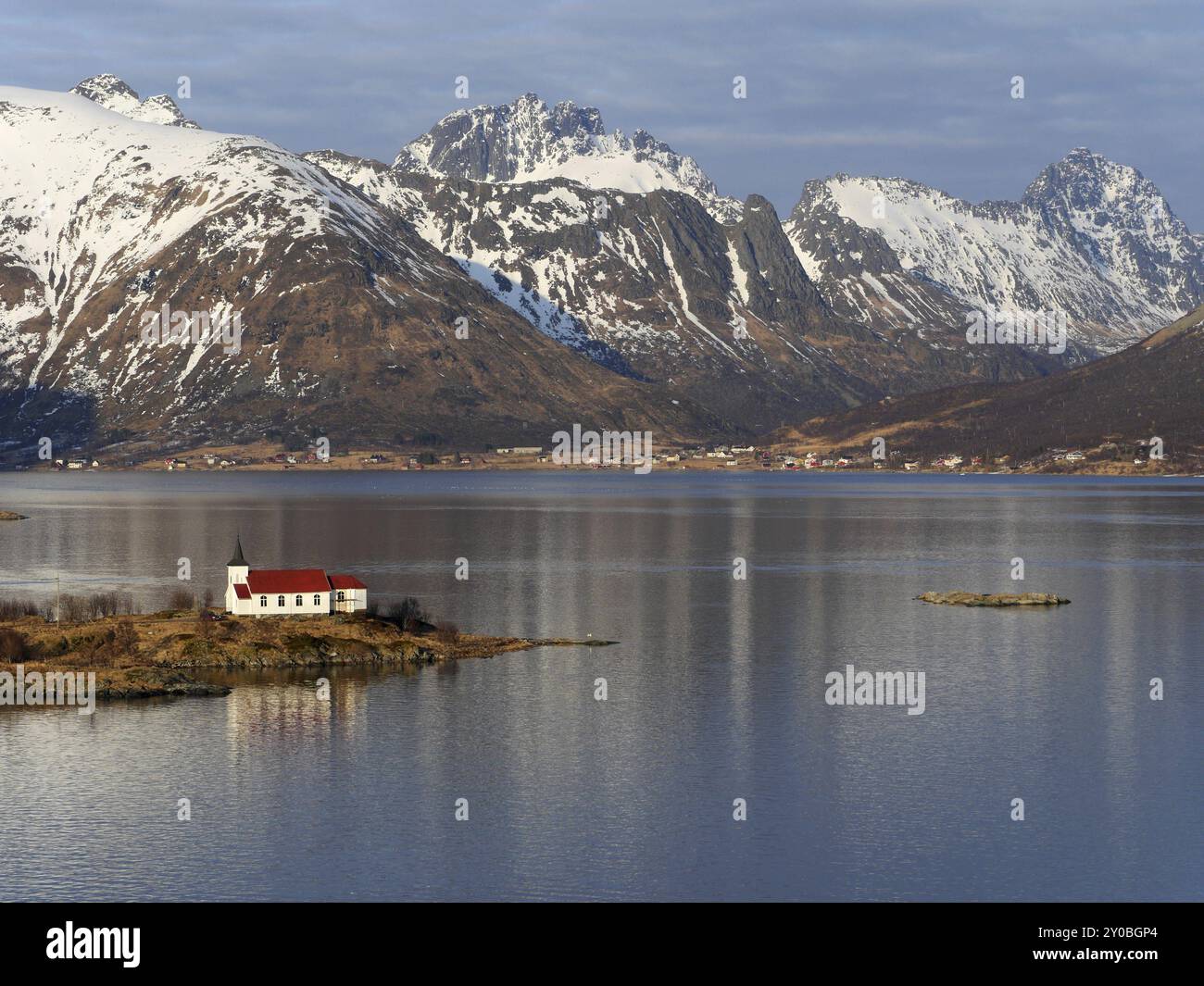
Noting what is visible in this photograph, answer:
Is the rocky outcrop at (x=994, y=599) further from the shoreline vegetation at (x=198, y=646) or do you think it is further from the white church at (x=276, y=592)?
the white church at (x=276, y=592)

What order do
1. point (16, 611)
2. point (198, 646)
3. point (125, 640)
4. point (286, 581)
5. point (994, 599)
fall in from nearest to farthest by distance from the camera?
1. point (198, 646)
2. point (125, 640)
3. point (286, 581)
4. point (16, 611)
5. point (994, 599)

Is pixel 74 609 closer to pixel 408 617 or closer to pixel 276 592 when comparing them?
pixel 276 592

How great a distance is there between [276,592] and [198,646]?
9.40 m

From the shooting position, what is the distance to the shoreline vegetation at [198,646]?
9706 centimetres

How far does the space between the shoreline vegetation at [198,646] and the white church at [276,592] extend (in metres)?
0.93

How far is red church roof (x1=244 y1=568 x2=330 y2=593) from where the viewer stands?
111m

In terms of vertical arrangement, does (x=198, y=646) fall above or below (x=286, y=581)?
below

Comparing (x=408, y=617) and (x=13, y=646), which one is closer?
(x=13, y=646)

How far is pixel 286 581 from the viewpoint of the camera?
11169 cm

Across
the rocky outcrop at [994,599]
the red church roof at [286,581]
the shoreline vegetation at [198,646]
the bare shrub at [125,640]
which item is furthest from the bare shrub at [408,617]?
the rocky outcrop at [994,599]

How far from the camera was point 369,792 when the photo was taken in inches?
2830

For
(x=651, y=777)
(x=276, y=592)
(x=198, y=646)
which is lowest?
(x=651, y=777)

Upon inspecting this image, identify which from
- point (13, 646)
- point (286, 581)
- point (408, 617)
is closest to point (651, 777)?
point (286, 581)
